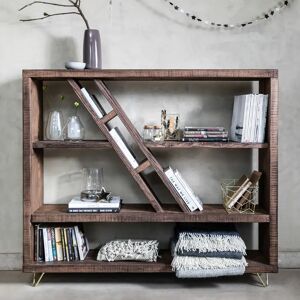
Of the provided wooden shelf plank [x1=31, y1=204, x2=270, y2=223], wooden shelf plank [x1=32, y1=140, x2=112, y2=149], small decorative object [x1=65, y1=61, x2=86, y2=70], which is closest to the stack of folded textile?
wooden shelf plank [x1=31, y1=204, x2=270, y2=223]

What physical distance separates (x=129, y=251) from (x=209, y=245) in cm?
46

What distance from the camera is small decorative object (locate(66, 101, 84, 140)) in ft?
9.73

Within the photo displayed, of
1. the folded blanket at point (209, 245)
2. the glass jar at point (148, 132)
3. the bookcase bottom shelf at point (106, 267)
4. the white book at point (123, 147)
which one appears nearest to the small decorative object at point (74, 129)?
the white book at point (123, 147)

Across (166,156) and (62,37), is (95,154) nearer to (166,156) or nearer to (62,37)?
(166,156)

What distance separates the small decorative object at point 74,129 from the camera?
9.73 feet

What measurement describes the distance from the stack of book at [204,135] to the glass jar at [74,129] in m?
0.62

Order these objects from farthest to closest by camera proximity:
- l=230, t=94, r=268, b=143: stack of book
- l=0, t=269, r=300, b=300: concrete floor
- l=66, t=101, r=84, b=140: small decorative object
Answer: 1. l=66, t=101, r=84, b=140: small decorative object
2. l=230, t=94, r=268, b=143: stack of book
3. l=0, t=269, r=300, b=300: concrete floor

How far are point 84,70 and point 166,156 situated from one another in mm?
774

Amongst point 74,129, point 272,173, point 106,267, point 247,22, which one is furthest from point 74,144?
point 247,22

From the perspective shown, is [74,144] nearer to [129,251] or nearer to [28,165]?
[28,165]

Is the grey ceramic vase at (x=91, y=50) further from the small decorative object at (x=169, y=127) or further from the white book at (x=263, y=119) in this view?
the white book at (x=263, y=119)

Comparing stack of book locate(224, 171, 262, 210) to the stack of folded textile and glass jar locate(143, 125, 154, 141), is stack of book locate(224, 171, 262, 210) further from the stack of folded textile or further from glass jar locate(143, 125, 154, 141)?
glass jar locate(143, 125, 154, 141)

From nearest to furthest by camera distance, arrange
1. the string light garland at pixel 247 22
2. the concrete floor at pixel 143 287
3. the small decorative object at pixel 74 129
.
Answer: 1. the concrete floor at pixel 143 287
2. the small decorative object at pixel 74 129
3. the string light garland at pixel 247 22

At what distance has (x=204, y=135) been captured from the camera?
288 centimetres
